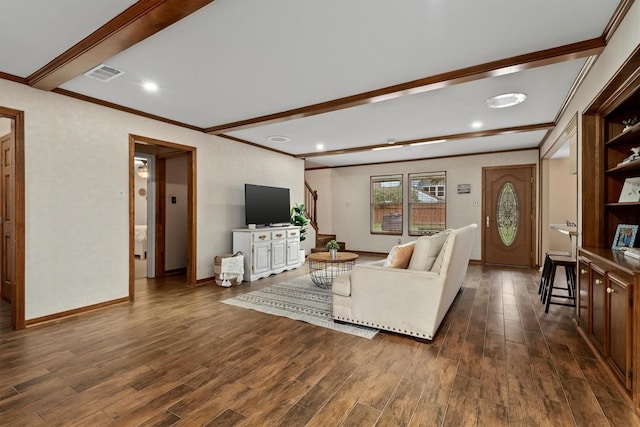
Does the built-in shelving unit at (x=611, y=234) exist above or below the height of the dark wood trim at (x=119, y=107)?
below

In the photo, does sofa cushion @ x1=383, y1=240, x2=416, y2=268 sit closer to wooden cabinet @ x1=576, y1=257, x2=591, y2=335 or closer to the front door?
wooden cabinet @ x1=576, y1=257, x2=591, y2=335

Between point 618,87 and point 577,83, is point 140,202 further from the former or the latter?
point 618,87

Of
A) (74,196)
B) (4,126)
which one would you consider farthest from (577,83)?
(4,126)

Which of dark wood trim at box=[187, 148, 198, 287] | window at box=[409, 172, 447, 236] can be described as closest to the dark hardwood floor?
dark wood trim at box=[187, 148, 198, 287]

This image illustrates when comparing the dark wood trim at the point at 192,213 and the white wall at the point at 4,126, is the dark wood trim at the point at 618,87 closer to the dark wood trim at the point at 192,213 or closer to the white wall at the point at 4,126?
the dark wood trim at the point at 192,213

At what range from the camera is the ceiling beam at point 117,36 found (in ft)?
6.35

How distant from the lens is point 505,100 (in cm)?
365

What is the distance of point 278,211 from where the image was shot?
6.16 meters

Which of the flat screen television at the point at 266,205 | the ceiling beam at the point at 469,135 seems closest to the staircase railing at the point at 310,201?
the ceiling beam at the point at 469,135

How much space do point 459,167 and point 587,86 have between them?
4.20m

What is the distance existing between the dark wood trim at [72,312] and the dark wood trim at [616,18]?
17.7 ft

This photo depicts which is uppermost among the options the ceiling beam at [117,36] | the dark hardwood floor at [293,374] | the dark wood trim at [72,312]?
the ceiling beam at [117,36]

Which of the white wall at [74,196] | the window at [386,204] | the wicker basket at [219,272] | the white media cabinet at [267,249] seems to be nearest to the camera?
the white wall at [74,196]

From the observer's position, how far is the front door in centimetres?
639
